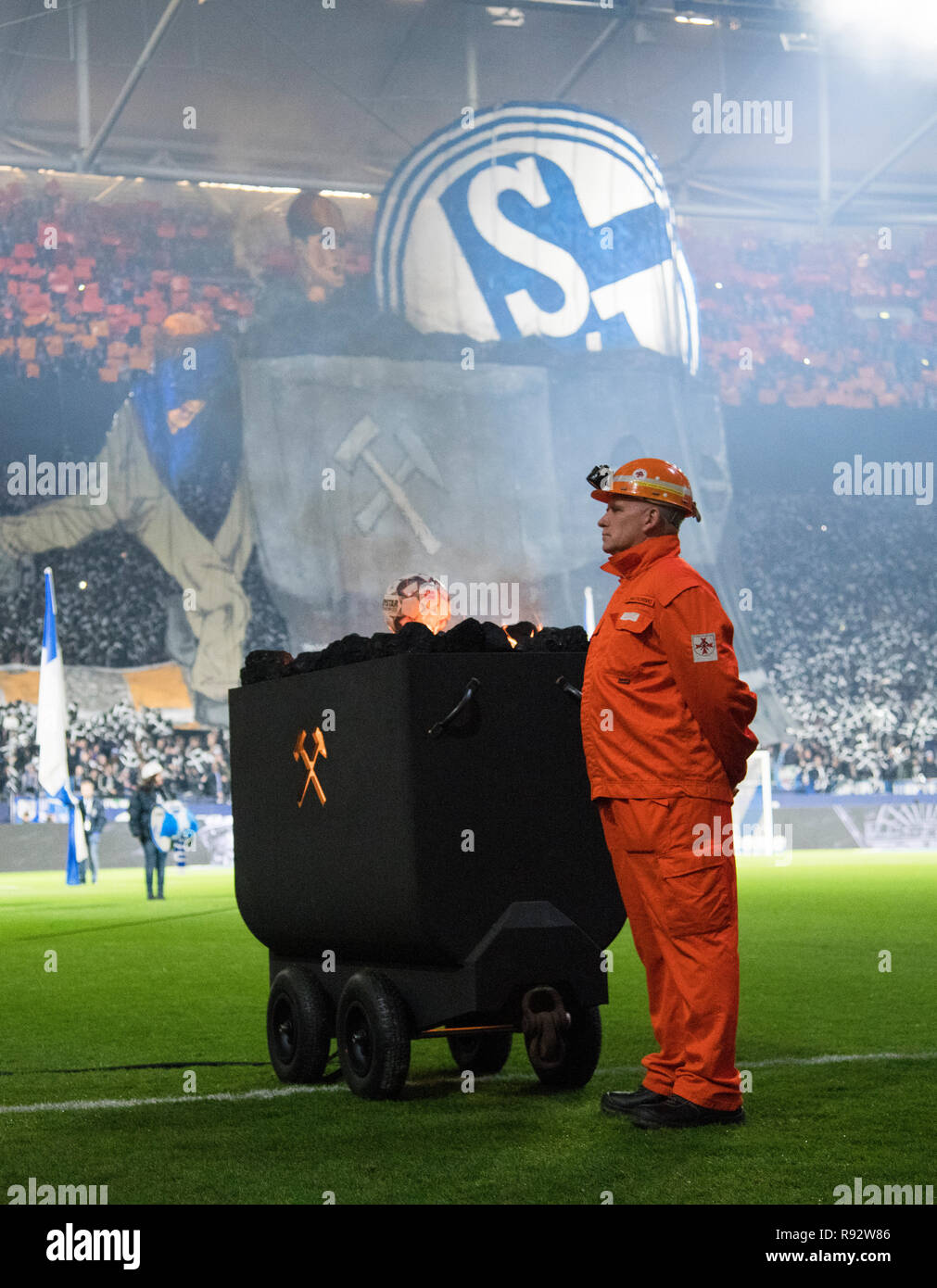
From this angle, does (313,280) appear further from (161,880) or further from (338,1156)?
(338,1156)

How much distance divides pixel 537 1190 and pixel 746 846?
2242 cm

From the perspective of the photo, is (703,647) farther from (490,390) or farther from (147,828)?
(490,390)

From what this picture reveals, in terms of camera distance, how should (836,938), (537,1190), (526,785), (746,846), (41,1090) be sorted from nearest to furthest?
(537,1190)
(526,785)
(41,1090)
(836,938)
(746,846)

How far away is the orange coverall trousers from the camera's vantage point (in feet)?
14.5

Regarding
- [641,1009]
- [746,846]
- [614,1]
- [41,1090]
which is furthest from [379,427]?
[41,1090]

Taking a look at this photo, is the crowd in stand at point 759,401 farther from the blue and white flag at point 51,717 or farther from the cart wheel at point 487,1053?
the cart wheel at point 487,1053

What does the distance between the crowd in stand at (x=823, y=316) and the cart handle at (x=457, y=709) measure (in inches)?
1291

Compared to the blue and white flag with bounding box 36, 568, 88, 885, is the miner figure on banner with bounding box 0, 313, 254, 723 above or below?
above

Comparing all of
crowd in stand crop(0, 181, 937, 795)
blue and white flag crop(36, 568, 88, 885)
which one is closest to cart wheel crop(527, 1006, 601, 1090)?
blue and white flag crop(36, 568, 88, 885)

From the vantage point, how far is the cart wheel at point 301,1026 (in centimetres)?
545

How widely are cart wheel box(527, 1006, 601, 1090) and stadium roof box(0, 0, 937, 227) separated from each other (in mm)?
27452

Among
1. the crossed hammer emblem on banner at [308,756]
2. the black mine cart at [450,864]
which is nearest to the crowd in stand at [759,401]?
the crossed hammer emblem on banner at [308,756]

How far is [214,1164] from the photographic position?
428cm

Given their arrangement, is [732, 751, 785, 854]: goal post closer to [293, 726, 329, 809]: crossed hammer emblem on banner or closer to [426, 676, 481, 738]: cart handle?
[293, 726, 329, 809]: crossed hammer emblem on banner
